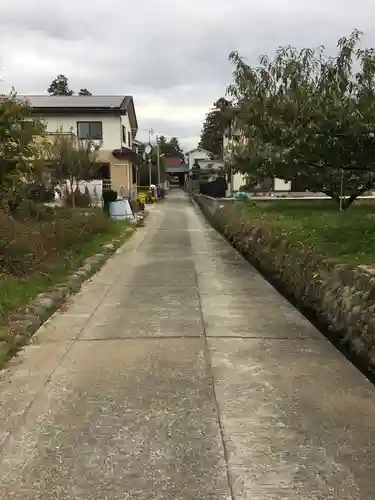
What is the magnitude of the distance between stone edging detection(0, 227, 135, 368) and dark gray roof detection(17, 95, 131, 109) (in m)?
27.1

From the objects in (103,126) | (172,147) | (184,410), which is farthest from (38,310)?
(172,147)

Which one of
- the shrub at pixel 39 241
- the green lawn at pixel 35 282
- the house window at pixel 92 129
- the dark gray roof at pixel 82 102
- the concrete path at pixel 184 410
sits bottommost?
the concrete path at pixel 184 410

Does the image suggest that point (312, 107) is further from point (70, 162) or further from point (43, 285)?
point (70, 162)

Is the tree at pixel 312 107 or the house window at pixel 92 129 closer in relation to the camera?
the tree at pixel 312 107

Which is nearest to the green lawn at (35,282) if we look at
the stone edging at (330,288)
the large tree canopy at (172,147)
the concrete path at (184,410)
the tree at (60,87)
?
the concrete path at (184,410)

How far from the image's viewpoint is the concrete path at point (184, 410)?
3.01 metres

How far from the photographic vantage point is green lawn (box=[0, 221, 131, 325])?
6.57 meters

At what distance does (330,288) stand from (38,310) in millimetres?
3580

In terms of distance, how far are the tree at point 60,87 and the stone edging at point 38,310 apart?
314 ft

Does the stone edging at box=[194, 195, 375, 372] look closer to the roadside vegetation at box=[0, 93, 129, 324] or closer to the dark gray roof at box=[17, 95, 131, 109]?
the roadside vegetation at box=[0, 93, 129, 324]

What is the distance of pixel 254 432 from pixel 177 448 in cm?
57

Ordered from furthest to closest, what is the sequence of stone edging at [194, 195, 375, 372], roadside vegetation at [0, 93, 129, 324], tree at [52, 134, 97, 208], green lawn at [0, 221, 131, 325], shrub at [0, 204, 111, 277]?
tree at [52, 134, 97, 208]
shrub at [0, 204, 111, 277]
roadside vegetation at [0, 93, 129, 324]
green lawn at [0, 221, 131, 325]
stone edging at [194, 195, 375, 372]

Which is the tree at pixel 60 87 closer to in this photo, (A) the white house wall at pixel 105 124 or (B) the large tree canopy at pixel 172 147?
(B) the large tree canopy at pixel 172 147

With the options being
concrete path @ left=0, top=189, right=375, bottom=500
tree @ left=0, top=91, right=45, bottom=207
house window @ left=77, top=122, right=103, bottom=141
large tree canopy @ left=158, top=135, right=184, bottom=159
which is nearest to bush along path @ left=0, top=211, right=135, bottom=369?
concrete path @ left=0, top=189, right=375, bottom=500
